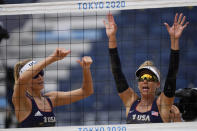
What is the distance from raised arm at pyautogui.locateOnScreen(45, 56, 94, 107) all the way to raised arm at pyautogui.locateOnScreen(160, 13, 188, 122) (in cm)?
74

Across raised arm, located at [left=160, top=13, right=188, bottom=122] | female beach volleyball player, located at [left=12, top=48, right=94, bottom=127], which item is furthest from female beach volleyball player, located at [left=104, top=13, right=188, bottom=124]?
female beach volleyball player, located at [left=12, top=48, right=94, bottom=127]

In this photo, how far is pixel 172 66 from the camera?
438 centimetres

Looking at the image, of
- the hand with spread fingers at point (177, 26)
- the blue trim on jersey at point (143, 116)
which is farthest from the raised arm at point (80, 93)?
the hand with spread fingers at point (177, 26)

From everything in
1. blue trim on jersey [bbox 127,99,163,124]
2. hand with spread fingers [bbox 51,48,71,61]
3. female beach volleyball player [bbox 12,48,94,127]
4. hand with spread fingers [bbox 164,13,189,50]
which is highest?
hand with spread fingers [bbox 164,13,189,50]

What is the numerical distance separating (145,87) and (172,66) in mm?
338

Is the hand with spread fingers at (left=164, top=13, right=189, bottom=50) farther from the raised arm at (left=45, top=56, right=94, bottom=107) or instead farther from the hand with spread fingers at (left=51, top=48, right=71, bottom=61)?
the hand with spread fingers at (left=51, top=48, right=71, bottom=61)

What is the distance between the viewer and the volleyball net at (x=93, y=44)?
14.5ft

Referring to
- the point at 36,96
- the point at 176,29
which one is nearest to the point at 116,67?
the point at 176,29

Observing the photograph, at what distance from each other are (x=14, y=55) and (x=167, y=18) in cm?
160

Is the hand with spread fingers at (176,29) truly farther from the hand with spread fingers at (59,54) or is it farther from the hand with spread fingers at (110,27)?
the hand with spread fingers at (59,54)

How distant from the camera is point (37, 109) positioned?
4.54 m

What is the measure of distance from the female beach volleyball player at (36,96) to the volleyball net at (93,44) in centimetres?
5

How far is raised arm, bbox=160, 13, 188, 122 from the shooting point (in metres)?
4.37

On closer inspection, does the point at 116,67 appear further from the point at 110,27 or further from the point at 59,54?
the point at 59,54
